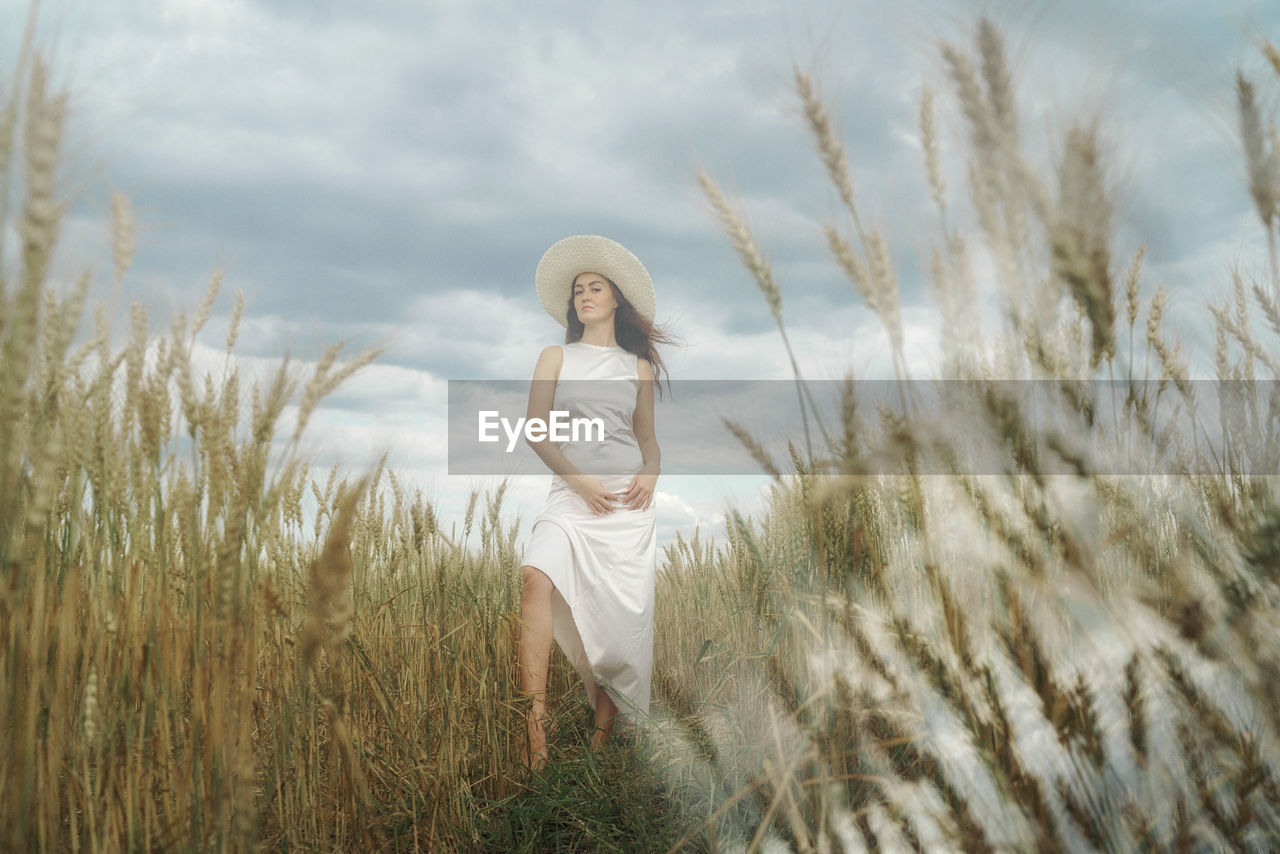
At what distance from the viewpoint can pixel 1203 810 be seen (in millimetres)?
1005

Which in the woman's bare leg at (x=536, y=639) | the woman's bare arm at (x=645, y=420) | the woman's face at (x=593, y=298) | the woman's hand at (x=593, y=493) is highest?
the woman's face at (x=593, y=298)

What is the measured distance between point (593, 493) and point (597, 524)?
125 mm

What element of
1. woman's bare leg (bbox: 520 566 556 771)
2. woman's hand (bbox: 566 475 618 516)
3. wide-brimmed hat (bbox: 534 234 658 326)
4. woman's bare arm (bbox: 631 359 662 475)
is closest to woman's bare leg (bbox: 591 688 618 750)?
woman's bare leg (bbox: 520 566 556 771)

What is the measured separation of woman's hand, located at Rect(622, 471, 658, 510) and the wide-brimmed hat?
882 mm

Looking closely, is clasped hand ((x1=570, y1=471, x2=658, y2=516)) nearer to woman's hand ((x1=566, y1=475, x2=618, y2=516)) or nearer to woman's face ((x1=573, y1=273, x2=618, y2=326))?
woman's hand ((x1=566, y1=475, x2=618, y2=516))

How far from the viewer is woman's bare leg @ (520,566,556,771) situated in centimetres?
256

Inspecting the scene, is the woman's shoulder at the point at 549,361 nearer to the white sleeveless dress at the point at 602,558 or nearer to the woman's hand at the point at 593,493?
the white sleeveless dress at the point at 602,558

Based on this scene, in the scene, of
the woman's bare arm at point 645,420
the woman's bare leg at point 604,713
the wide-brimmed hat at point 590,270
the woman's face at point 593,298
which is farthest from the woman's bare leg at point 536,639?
the wide-brimmed hat at point 590,270

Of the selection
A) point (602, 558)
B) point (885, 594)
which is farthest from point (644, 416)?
point (885, 594)

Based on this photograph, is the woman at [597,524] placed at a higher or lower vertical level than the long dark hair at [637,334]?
lower

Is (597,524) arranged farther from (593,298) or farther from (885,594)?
(885,594)

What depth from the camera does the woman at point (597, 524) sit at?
278 centimetres

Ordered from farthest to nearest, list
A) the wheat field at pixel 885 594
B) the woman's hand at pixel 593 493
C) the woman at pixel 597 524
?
the woman's hand at pixel 593 493
the woman at pixel 597 524
the wheat field at pixel 885 594

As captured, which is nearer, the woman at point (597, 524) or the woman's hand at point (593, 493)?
the woman at point (597, 524)
